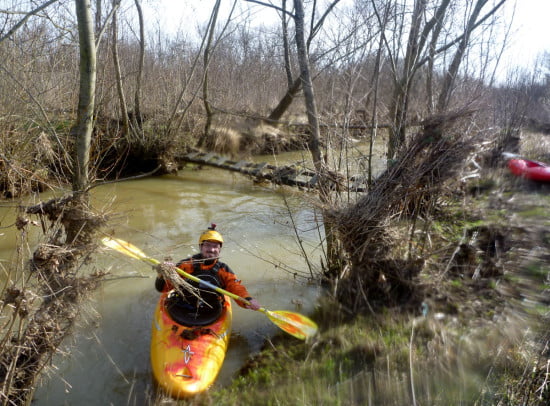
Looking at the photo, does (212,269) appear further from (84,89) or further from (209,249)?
(84,89)

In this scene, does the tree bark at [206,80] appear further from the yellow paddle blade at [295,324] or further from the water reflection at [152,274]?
the yellow paddle blade at [295,324]

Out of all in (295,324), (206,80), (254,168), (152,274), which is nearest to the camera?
(295,324)

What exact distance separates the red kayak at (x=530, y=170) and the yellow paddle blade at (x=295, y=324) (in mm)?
3179

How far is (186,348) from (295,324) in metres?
1.04

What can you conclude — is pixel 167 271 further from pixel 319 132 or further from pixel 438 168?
pixel 319 132

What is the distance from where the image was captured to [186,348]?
3.46m

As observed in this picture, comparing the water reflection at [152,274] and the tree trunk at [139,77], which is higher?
the tree trunk at [139,77]

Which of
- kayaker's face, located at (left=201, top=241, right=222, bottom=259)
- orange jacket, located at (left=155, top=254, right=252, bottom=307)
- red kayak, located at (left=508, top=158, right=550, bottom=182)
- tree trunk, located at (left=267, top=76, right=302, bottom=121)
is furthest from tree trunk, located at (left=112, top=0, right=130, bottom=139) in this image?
red kayak, located at (left=508, top=158, right=550, bottom=182)

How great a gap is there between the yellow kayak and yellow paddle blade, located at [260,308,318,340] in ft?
1.76

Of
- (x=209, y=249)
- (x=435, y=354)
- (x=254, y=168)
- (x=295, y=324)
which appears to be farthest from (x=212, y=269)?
(x=254, y=168)

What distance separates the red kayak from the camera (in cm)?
494

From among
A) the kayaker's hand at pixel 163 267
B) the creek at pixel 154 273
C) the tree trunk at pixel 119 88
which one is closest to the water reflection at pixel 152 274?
the creek at pixel 154 273

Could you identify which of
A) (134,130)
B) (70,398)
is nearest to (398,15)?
(70,398)

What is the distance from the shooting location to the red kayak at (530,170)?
4941 mm
